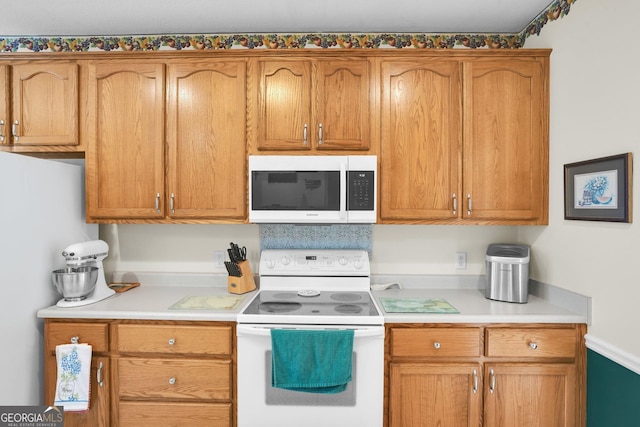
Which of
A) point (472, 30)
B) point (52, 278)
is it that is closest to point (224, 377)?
point (52, 278)

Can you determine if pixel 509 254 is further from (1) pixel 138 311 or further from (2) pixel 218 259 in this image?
(1) pixel 138 311

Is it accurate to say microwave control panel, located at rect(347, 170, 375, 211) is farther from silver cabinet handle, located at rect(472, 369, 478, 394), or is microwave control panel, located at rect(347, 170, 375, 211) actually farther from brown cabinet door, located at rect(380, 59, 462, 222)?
silver cabinet handle, located at rect(472, 369, 478, 394)

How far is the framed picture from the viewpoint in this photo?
4.68ft

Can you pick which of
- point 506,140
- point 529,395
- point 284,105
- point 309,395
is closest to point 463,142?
point 506,140

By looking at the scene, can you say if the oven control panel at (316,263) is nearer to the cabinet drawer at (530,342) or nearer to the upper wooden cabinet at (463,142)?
the upper wooden cabinet at (463,142)

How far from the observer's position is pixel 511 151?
1959mm

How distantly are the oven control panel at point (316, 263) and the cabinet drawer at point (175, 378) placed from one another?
662mm

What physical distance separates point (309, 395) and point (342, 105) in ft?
5.38

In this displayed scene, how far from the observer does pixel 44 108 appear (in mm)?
2012

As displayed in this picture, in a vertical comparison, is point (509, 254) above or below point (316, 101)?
below

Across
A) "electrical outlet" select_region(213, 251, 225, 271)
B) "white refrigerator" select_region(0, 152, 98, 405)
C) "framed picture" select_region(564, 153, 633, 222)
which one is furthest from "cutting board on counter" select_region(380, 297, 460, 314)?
"white refrigerator" select_region(0, 152, 98, 405)

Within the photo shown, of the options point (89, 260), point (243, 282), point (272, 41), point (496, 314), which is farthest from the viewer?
point (272, 41)

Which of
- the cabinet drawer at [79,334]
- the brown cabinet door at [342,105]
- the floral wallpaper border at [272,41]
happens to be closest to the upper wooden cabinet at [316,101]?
the brown cabinet door at [342,105]

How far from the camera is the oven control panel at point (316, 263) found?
2.18 metres
